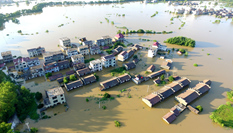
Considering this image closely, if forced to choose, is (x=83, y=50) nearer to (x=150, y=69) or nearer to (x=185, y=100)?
(x=150, y=69)

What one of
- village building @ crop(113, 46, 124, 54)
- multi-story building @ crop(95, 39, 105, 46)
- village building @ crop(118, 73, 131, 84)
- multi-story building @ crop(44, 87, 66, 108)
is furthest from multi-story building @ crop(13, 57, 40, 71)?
village building @ crop(113, 46, 124, 54)

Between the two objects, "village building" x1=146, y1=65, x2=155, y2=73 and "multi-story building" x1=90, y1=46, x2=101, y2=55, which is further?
"multi-story building" x1=90, y1=46, x2=101, y2=55

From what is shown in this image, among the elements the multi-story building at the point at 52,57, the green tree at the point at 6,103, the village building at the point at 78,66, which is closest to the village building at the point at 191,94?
the village building at the point at 78,66

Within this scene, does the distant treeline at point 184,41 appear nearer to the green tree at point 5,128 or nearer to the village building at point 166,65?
the village building at point 166,65

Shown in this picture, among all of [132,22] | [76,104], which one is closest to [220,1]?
[132,22]

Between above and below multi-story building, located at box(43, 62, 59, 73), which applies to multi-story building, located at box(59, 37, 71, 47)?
above

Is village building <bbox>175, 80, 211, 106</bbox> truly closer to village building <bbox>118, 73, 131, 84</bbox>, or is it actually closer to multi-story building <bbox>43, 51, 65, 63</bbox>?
village building <bbox>118, 73, 131, 84</bbox>

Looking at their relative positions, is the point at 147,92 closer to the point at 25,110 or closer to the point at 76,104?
the point at 76,104
